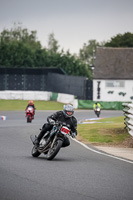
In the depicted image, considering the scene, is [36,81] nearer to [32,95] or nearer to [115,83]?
[32,95]

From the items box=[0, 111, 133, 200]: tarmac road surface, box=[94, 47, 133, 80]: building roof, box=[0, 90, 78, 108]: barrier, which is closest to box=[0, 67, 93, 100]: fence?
box=[0, 90, 78, 108]: barrier

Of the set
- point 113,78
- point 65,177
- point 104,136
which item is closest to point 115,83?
point 113,78

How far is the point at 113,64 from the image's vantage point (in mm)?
71875

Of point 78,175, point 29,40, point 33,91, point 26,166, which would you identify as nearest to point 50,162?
point 26,166

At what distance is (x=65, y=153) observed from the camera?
15359 mm

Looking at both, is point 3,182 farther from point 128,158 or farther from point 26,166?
point 128,158

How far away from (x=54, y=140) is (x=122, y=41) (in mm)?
83049

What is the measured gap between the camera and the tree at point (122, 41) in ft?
311

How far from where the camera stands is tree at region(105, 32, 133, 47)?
3735 inches

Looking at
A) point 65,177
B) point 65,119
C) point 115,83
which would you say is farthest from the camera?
point 115,83

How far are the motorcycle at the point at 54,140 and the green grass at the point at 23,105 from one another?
4114 centimetres

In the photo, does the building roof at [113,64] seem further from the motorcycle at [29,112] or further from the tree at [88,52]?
the tree at [88,52]

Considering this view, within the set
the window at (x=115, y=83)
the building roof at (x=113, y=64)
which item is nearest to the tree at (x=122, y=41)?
the building roof at (x=113, y=64)

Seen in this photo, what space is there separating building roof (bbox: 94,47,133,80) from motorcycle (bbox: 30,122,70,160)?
57.4 meters
